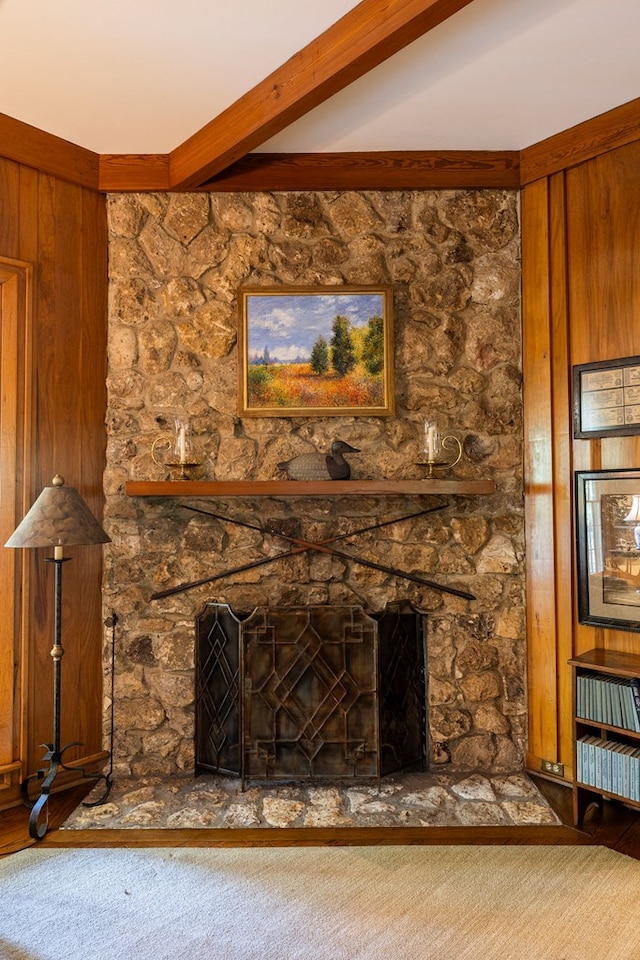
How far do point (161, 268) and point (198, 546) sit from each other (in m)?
1.38

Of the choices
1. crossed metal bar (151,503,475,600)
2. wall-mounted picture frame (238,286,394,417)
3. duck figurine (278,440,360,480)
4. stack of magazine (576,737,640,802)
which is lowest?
stack of magazine (576,737,640,802)

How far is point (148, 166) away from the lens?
115 inches

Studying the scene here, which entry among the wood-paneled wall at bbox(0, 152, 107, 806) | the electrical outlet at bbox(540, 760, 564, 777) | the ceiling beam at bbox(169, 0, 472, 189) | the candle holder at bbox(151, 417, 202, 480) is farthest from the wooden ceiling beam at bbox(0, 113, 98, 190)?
the electrical outlet at bbox(540, 760, 564, 777)

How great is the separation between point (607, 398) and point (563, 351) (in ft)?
1.00

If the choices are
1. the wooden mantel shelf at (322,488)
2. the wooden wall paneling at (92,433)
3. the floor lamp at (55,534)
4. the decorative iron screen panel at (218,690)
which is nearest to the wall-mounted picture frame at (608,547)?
the wooden mantel shelf at (322,488)

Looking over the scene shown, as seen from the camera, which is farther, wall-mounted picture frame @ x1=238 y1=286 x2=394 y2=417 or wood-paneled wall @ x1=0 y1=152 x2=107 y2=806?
wall-mounted picture frame @ x1=238 y1=286 x2=394 y2=417

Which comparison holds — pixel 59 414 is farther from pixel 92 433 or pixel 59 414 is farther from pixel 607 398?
pixel 607 398

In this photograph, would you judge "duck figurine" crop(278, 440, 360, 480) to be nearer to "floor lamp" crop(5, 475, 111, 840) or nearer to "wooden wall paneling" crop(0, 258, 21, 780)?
"floor lamp" crop(5, 475, 111, 840)

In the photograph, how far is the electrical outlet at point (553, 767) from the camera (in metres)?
2.73

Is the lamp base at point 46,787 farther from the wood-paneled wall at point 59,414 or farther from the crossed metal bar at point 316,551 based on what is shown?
the crossed metal bar at point 316,551

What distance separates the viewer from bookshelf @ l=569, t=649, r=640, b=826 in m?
2.28

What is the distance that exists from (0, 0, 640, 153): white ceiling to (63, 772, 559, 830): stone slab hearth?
2946 mm

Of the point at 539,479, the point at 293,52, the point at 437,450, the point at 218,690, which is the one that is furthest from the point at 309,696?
the point at 293,52

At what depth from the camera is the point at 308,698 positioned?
2738mm
